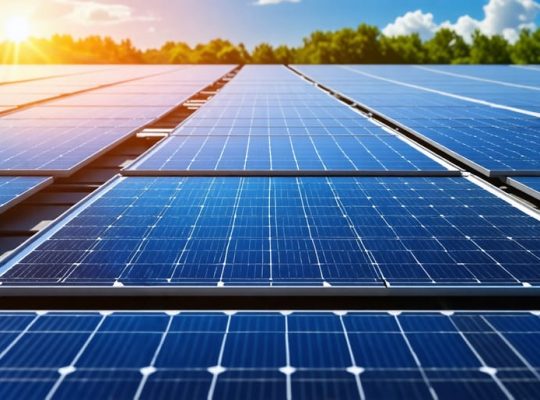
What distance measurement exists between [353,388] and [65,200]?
346 inches

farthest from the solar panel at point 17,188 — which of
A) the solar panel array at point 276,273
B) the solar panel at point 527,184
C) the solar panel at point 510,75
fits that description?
the solar panel at point 510,75

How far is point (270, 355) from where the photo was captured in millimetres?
5055

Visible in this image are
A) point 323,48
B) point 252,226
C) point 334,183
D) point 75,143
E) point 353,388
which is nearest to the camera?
point 353,388

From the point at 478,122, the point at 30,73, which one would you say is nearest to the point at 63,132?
the point at 478,122

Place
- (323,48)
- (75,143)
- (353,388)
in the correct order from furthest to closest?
(323,48) < (75,143) < (353,388)

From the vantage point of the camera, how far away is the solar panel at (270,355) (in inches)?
181

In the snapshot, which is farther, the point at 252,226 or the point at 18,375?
the point at 252,226

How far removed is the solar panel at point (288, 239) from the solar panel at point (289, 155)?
48.5 inches

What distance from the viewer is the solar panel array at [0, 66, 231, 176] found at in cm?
1190

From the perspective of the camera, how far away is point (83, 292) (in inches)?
245

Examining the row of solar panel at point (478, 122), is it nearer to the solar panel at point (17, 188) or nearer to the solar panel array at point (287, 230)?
the solar panel array at point (287, 230)

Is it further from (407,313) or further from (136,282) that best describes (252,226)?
(407,313)

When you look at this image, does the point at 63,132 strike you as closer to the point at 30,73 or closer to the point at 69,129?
the point at 69,129

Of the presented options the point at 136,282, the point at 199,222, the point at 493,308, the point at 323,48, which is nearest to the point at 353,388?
the point at 493,308
